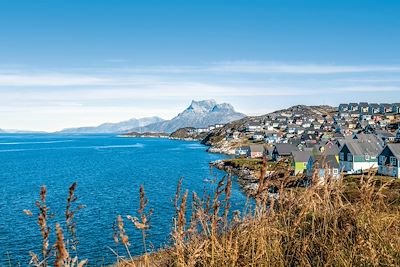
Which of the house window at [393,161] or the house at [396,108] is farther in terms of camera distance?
the house at [396,108]

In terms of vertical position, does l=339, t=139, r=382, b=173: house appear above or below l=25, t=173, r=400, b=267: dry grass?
below

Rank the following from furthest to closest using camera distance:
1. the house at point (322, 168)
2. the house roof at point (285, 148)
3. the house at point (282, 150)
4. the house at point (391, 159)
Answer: the house roof at point (285, 148) → the house at point (282, 150) → the house at point (391, 159) → the house at point (322, 168)

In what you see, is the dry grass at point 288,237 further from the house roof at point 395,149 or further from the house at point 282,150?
the house at point 282,150

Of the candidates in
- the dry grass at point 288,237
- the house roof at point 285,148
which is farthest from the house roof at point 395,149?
the dry grass at point 288,237

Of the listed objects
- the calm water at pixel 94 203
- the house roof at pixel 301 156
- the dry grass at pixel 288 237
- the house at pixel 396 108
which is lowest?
the calm water at pixel 94 203

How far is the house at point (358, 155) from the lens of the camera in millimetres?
70188

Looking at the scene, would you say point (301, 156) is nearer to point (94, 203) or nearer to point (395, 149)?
point (395, 149)

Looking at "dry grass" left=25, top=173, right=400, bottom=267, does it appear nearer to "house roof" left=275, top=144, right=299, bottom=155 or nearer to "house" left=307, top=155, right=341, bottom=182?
"house" left=307, top=155, right=341, bottom=182

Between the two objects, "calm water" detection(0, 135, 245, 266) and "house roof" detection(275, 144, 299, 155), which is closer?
"calm water" detection(0, 135, 245, 266)

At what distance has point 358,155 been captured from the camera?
7025 centimetres

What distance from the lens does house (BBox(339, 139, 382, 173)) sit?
230 feet

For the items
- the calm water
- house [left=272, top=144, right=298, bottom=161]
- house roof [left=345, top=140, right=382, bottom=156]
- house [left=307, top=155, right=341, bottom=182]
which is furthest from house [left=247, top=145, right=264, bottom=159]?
house [left=307, top=155, right=341, bottom=182]

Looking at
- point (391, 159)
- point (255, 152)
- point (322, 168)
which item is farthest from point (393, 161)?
point (322, 168)

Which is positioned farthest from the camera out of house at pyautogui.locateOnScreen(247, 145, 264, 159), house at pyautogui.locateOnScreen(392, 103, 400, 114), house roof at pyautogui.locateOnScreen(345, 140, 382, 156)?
house at pyautogui.locateOnScreen(392, 103, 400, 114)
